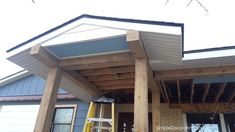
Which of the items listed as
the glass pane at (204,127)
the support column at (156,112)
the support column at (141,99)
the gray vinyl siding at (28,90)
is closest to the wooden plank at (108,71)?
the support column at (141,99)

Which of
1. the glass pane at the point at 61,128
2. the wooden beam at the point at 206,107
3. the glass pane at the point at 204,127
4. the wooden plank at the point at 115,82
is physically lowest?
the glass pane at the point at 61,128

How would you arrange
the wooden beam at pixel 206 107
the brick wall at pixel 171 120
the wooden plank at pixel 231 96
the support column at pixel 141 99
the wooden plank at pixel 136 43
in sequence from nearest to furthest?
1. the support column at pixel 141 99
2. the wooden plank at pixel 136 43
3. the wooden plank at pixel 231 96
4. the wooden beam at pixel 206 107
5. the brick wall at pixel 171 120

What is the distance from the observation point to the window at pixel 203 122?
5.79 m

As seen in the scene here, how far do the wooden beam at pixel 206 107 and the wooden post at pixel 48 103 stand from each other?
3634 mm

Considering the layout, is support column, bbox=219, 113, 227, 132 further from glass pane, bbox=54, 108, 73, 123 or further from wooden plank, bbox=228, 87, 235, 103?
glass pane, bbox=54, 108, 73, 123

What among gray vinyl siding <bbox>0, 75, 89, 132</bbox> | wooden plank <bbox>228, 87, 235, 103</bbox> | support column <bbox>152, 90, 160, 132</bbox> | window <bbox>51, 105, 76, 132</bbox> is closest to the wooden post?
support column <bbox>152, 90, 160, 132</bbox>

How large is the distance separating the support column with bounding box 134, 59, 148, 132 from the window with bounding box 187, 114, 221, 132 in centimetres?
373

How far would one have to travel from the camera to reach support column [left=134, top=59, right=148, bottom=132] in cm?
246

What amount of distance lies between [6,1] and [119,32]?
1.41 metres

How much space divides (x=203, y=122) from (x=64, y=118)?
4.17 metres

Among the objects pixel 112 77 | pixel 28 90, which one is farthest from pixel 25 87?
pixel 112 77

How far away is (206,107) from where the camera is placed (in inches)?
217

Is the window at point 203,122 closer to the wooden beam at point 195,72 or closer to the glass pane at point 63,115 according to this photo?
the wooden beam at point 195,72

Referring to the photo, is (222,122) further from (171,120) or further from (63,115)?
(63,115)
